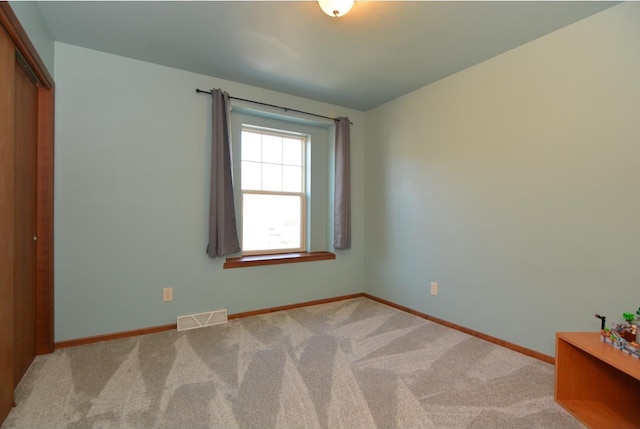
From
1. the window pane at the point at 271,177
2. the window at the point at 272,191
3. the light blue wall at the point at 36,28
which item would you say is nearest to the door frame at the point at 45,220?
the light blue wall at the point at 36,28

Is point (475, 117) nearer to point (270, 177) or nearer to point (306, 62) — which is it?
point (306, 62)

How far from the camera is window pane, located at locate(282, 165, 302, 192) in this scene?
3523mm

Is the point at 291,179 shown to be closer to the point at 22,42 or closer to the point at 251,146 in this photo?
the point at 251,146

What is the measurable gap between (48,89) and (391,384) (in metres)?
3.17

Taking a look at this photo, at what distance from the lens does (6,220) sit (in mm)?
1508

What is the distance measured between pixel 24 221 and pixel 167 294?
3.76ft

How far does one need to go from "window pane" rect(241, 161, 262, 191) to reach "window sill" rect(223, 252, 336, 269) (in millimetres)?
777

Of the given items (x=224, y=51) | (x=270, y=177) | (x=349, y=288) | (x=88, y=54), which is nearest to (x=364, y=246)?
(x=349, y=288)

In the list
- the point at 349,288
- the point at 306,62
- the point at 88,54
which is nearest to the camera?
the point at 88,54

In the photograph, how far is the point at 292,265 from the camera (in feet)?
10.9

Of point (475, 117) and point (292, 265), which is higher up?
point (475, 117)

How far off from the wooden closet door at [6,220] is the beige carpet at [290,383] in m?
0.20

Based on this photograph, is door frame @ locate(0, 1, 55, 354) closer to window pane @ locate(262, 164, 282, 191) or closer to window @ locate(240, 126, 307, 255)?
window @ locate(240, 126, 307, 255)

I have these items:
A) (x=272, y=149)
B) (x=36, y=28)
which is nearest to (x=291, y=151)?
(x=272, y=149)
